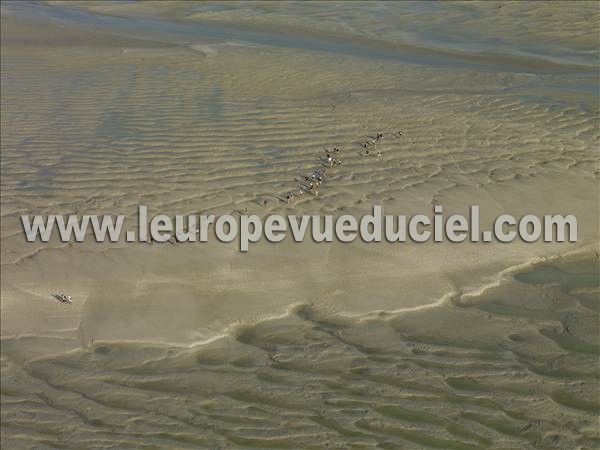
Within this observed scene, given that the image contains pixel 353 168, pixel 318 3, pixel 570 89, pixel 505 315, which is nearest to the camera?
pixel 505 315

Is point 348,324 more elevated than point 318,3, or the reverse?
point 318,3

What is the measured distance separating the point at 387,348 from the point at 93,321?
2060 mm

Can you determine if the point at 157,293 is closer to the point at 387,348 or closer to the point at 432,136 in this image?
the point at 387,348

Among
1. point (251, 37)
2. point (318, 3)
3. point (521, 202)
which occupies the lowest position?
point (521, 202)

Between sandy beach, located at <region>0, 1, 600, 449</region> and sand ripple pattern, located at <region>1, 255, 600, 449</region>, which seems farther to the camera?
sandy beach, located at <region>0, 1, 600, 449</region>

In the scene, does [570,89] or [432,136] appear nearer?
[432,136]

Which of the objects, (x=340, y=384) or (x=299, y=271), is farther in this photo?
(x=299, y=271)

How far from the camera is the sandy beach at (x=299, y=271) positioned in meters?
4.57

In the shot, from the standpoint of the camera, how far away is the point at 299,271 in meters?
6.04

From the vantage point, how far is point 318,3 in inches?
650

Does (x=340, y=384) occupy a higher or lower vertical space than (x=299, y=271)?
lower

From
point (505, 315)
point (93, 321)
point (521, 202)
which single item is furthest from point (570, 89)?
point (93, 321)

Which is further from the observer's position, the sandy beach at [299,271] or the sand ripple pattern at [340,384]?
the sandy beach at [299,271]

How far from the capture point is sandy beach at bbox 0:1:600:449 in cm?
457
